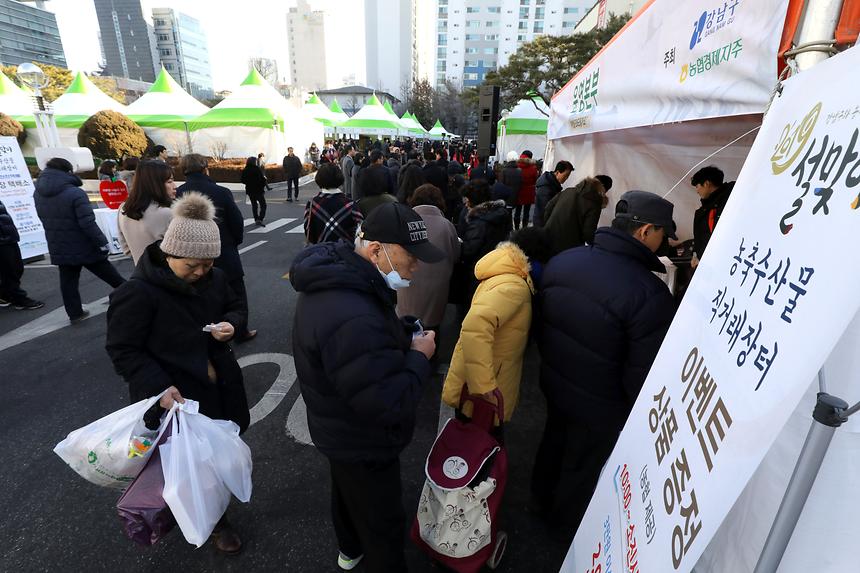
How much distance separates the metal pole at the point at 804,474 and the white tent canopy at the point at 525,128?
17572mm

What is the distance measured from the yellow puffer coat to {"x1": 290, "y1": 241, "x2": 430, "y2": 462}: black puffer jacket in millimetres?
486

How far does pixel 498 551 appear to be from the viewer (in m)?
2.27

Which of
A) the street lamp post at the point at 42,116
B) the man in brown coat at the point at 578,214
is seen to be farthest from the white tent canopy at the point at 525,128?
the street lamp post at the point at 42,116

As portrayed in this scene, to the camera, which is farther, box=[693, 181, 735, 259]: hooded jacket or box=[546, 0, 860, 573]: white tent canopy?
box=[693, 181, 735, 259]: hooded jacket

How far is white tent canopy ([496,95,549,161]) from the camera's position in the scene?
1703cm

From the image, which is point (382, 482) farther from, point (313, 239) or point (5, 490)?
point (313, 239)

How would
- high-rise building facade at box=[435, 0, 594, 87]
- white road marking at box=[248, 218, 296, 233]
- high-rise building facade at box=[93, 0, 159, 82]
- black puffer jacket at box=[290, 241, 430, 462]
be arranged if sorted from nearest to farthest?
1. black puffer jacket at box=[290, 241, 430, 462]
2. white road marking at box=[248, 218, 296, 233]
3. high-rise building facade at box=[435, 0, 594, 87]
4. high-rise building facade at box=[93, 0, 159, 82]

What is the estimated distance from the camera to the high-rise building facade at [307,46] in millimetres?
102875

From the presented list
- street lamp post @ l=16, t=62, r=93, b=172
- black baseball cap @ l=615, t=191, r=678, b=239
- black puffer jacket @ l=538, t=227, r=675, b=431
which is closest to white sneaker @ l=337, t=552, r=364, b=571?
black puffer jacket @ l=538, t=227, r=675, b=431

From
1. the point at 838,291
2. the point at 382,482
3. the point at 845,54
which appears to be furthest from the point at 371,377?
the point at 845,54

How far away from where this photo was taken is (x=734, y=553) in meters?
0.85

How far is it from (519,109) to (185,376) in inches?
697

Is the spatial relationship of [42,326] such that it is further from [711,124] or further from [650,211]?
[711,124]

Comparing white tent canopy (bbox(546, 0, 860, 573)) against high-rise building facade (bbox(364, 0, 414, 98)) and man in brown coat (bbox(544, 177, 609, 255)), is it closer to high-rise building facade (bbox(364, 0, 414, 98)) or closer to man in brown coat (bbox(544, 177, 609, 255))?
man in brown coat (bbox(544, 177, 609, 255))
